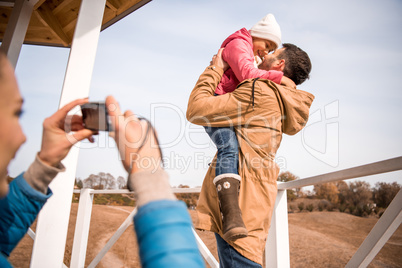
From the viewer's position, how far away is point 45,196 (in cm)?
53

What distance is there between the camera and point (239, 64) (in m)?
1.30

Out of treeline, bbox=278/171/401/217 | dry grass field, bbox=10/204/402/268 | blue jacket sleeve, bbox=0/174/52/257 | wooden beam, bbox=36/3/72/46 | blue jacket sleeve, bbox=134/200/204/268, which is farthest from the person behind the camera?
treeline, bbox=278/171/401/217

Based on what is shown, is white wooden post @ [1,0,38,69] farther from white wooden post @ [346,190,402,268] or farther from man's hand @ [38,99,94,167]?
white wooden post @ [346,190,402,268]

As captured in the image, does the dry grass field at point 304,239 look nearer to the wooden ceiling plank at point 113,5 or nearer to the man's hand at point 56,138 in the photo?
the wooden ceiling plank at point 113,5

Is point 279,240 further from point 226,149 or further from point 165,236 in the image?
point 165,236

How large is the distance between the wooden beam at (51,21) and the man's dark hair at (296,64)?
2182 millimetres

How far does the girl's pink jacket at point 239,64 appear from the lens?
129 cm

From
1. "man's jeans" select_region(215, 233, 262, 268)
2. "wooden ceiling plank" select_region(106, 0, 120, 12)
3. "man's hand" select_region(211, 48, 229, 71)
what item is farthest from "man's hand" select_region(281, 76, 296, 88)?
"wooden ceiling plank" select_region(106, 0, 120, 12)

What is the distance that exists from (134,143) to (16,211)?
11.9 inches

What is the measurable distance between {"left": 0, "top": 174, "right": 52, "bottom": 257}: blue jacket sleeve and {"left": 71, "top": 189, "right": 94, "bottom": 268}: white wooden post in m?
2.71

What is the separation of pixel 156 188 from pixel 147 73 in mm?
9412

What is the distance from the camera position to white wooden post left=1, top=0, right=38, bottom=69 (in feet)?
7.53

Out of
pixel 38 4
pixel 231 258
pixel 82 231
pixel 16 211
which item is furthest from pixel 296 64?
pixel 82 231

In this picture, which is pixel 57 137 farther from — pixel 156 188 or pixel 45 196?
pixel 156 188
